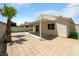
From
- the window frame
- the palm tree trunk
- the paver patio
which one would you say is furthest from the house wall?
the palm tree trunk

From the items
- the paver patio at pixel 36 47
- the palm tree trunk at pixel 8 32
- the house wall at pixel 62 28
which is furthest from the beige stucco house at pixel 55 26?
the palm tree trunk at pixel 8 32

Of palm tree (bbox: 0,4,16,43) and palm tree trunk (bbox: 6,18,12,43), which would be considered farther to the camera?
palm tree trunk (bbox: 6,18,12,43)

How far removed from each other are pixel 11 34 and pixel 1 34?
0.56 m

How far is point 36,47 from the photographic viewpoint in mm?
6848

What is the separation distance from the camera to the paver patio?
6219 mm

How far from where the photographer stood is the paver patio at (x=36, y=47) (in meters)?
6.22

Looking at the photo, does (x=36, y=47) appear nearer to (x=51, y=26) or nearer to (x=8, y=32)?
(x=8, y=32)

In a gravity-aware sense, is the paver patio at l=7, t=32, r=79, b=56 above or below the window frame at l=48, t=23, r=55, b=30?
below

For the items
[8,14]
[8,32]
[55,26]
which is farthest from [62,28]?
[8,14]

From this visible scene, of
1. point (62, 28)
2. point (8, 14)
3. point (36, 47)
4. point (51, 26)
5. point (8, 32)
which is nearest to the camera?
point (36, 47)

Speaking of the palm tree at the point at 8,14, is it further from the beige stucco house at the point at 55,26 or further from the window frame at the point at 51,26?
the window frame at the point at 51,26

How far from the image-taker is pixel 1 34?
7.50 metres

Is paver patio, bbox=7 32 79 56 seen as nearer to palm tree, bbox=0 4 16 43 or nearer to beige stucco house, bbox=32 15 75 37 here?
palm tree, bbox=0 4 16 43

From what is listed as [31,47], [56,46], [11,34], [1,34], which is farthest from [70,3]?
[1,34]
